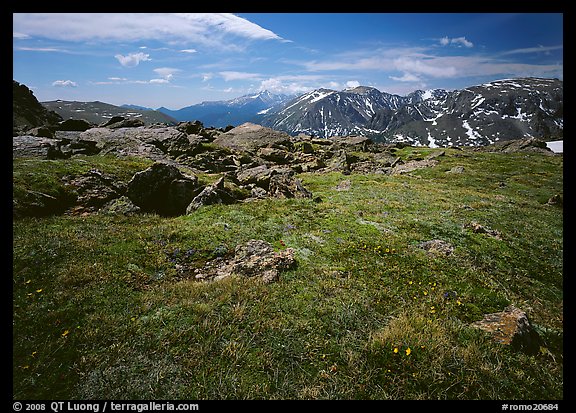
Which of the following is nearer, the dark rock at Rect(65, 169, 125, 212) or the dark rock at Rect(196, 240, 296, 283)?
the dark rock at Rect(196, 240, 296, 283)

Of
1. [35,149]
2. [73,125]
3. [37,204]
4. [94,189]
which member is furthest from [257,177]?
[73,125]

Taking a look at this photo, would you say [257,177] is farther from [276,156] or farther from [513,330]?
[513,330]

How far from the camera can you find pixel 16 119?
82438 mm

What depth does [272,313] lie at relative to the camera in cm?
987

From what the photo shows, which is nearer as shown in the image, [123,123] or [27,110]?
[123,123]

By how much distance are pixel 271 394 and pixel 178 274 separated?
25.0 ft

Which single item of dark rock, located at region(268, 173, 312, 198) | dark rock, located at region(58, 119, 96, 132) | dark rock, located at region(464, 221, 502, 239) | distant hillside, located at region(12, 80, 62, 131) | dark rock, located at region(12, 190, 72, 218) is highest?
distant hillside, located at region(12, 80, 62, 131)

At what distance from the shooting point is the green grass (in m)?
7.29

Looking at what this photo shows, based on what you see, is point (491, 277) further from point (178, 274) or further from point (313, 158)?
point (313, 158)

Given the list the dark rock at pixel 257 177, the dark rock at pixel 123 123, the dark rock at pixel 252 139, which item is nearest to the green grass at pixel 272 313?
the dark rock at pixel 257 177

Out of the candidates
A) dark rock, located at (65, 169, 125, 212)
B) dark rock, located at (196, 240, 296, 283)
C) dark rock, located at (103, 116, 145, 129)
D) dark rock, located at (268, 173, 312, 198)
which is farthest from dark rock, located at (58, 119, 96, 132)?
dark rock, located at (196, 240, 296, 283)

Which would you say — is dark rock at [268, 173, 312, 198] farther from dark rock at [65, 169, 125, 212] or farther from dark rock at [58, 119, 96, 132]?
dark rock at [58, 119, 96, 132]

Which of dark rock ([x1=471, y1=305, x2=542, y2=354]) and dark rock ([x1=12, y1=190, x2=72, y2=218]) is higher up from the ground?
dark rock ([x1=12, y1=190, x2=72, y2=218])
